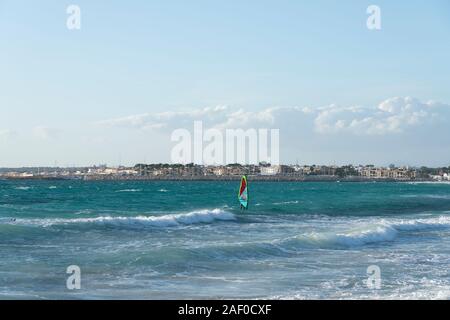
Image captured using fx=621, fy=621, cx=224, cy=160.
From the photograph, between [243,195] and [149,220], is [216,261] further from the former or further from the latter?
[243,195]

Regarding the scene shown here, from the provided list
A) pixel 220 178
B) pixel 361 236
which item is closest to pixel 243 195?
pixel 361 236

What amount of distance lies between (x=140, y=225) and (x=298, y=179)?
468 feet

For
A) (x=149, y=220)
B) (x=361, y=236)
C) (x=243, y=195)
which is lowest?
(x=361, y=236)

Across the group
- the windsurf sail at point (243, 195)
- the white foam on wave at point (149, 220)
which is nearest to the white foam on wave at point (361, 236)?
the white foam on wave at point (149, 220)

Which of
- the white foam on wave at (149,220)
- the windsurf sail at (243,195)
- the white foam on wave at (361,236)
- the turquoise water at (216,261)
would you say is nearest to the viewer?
the turquoise water at (216,261)

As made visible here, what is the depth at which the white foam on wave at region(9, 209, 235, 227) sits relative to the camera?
24.2 metres

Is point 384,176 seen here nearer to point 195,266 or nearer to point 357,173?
point 357,173

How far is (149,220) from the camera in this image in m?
26.2

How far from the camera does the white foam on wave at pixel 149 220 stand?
24250 millimetres

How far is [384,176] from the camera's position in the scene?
186 metres

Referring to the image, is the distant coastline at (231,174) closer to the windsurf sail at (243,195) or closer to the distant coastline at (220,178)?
the distant coastline at (220,178)

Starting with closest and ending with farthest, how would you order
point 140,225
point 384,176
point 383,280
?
point 383,280 → point 140,225 → point 384,176
